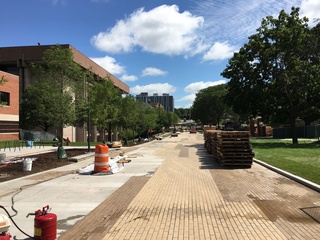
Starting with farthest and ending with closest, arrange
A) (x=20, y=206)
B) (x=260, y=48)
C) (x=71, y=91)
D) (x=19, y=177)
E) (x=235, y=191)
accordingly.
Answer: (x=260, y=48), (x=71, y=91), (x=19, y=177), (x=235, y=191), (x=20, y=206)

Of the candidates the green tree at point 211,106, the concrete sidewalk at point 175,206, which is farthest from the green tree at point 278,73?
the green tree at point 211,106

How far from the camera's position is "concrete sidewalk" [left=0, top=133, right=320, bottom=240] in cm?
607

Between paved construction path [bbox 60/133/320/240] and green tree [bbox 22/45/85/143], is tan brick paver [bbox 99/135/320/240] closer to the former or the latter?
paved construction path [bbox 60/133/320/240]

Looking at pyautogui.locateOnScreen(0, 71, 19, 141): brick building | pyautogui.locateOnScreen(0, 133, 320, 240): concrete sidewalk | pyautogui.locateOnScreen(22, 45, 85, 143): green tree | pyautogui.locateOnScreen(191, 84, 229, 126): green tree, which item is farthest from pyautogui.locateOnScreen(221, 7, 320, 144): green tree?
pyautogui.locateOnScreen(191, 84, 229, 126): green tree

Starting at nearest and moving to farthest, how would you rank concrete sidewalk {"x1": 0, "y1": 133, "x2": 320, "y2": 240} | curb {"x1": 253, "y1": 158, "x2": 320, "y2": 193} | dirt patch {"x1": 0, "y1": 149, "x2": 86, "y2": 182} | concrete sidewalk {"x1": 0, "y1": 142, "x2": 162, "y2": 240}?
concrete sidewalk {"x1": 0, "y1": 133, "x2": 320, "y2": 240}, concrete sidewalk {"x1": 0, "y1": 142, "x2": 162, "y2": 240}, curb {"x1": 253, "y1": 158, "x2": 320, "y2": 193}, dirt patch {"x1": 0, "y1": 149, "x2": 86, "y2": 182}

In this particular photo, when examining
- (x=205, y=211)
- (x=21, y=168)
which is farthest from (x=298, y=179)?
(x=21, y=168)

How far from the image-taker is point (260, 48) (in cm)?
3522

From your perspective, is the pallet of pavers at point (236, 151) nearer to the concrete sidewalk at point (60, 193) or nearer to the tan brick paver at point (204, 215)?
the concrete sidewalk at point (60, 193)

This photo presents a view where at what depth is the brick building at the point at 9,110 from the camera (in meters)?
41.9

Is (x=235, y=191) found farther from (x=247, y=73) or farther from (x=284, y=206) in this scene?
(x=247, y=73)

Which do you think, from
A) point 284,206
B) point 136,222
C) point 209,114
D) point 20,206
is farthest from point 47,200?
point 209,114

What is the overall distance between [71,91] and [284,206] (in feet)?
60.3

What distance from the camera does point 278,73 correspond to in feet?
114

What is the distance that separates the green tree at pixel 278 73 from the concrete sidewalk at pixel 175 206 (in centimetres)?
2317
